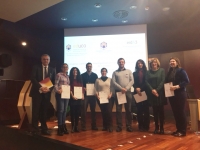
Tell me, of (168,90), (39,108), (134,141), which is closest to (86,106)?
(39,108)

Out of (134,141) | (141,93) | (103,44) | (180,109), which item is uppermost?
(103,44)

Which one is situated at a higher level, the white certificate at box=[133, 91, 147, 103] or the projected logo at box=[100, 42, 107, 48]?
the projected logo at box=[100, 42, 107, 48]

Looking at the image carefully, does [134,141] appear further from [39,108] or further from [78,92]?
[39,108]

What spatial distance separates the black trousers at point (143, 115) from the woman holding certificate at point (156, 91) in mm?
174

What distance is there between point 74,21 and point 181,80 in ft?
9.99

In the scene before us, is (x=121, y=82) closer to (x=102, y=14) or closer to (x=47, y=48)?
(x=102, y=14)

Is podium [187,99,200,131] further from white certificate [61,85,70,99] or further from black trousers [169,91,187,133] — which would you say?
white certificate [61,85,70,99]

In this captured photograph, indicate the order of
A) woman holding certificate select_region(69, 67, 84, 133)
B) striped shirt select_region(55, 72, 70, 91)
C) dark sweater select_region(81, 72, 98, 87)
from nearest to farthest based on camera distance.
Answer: striped shirt select_region(55, 72, 70, 91) < woman holding certificate select_region(69, 67, 84, 133) < dark sweater select_region(81, 72, 98, 87)

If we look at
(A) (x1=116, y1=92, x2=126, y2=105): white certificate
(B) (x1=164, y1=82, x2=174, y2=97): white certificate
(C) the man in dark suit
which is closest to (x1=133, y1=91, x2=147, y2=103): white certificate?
(A) (x1=116, y1=92, x2=126, y2=105): white certificate

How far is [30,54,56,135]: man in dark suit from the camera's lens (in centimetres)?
304

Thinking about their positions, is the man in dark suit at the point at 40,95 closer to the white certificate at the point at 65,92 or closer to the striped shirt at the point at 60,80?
the striped shirt at the point at 60,80

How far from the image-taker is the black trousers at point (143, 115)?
134 inches

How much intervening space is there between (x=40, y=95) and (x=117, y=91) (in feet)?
4.45

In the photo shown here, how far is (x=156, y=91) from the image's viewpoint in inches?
125
